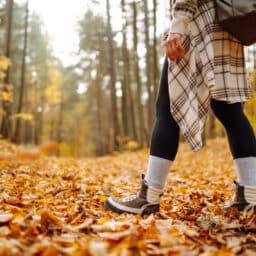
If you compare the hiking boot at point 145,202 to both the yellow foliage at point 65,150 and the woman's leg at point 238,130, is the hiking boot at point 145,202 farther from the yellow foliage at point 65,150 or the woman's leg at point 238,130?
the yellow foliage at point 65,150

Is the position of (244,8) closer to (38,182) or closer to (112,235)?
(112,235)

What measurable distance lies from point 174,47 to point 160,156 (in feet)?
2.32

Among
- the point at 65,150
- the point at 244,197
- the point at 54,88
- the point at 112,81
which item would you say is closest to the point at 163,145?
the point at 244,197

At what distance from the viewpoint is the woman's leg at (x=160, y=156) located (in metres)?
2.57

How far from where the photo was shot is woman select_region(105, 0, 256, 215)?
7.91 ft

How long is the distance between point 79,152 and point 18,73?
1839 cm

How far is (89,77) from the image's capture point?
25.0 m

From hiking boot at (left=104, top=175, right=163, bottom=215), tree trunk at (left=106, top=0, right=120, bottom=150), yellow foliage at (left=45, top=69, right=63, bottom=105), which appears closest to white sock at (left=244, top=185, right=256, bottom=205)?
hiking boot at (left=104, top=175, right=163, bottom=215)

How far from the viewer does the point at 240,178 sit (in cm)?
254

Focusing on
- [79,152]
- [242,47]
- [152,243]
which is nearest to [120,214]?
[152,243]

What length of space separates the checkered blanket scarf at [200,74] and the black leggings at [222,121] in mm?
91

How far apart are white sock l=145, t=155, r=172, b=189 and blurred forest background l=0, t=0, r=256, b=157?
193cm

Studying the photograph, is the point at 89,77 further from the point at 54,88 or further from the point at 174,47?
the point at 174,47

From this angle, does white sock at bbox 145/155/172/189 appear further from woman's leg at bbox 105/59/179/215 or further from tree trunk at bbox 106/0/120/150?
tree trunk at bbox 106/0/120/150
